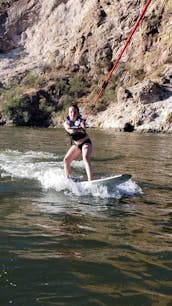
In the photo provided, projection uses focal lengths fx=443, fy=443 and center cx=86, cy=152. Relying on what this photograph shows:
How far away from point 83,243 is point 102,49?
196 ft

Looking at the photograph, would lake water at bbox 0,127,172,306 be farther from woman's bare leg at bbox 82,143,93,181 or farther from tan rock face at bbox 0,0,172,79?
tan rock face at bbox 0,0,172,79

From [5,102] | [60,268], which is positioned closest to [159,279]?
[60,268]

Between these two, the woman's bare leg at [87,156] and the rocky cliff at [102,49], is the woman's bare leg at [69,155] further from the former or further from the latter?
the rocky cliff at [102,49]

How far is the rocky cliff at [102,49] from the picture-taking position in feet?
146

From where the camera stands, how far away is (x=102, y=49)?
209 feet

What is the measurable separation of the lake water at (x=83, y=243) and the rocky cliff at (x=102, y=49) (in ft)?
96.8

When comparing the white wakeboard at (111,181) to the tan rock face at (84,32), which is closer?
the white wakeboard at (111,181)

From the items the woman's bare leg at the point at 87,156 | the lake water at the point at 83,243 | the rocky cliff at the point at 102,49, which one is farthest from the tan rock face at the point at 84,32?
the lake water at the point at 83,243

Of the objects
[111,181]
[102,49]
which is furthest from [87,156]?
[102,49]

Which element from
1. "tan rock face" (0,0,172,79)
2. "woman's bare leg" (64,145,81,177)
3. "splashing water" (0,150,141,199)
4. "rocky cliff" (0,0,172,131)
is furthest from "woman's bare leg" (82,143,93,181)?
"tan rock face" (0,0,172,79)

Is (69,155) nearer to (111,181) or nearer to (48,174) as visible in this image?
(48,174)

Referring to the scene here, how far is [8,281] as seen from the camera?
4.88m

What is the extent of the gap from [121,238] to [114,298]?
2091 millimetres

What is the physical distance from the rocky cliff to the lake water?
29.5 m
